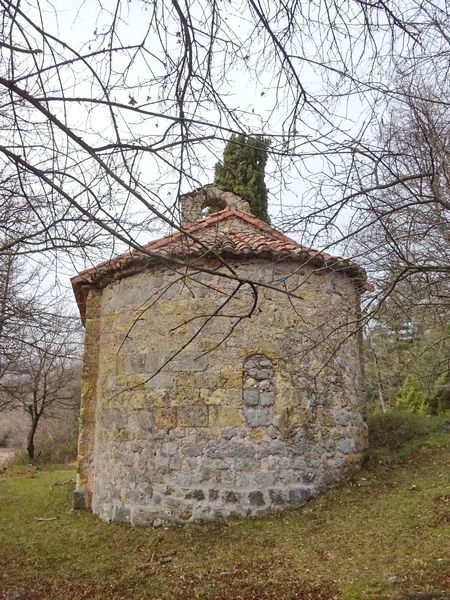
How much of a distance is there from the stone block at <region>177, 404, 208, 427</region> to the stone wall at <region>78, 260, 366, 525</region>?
0.5 inches

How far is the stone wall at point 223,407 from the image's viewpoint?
23.0 feet

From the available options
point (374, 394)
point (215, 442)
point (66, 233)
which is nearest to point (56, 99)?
point (66, 233)

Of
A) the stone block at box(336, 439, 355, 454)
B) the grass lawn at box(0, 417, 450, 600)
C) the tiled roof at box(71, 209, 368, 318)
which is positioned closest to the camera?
the grass lawn at box(0, 417, 450, 600)

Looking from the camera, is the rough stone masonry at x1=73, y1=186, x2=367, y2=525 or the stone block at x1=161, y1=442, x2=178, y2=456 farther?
the stone block at x1=161, y1=442, x2=178, y2=456

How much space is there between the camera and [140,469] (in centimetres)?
731

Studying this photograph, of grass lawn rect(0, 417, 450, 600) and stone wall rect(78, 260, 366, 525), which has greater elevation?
stone wall rect(78, 260, 366, 525)

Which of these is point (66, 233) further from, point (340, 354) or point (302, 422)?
point (340, 354)

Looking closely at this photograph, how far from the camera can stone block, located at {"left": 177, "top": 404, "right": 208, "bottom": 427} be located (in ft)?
23.4

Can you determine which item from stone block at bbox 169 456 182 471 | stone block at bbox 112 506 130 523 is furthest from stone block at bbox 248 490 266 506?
stone block at bbox 112 506 130 523

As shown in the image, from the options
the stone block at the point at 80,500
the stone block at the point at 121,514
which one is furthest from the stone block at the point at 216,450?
the stone block at the point at 80,500

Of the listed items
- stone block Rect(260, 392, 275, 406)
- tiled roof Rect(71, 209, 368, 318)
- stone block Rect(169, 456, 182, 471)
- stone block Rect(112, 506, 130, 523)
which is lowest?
stone block Rect(112, 506, 130, 523)

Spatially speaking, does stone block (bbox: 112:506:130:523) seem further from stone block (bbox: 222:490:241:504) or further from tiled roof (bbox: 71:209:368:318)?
tiled roof (bbox: 71:209:368:318)

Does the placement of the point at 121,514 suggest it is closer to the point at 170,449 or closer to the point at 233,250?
the point at 170,449

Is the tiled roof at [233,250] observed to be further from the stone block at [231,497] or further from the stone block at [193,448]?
the stone block at [231,497]
